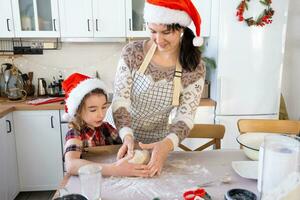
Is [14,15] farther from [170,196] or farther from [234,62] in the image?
[170,196]

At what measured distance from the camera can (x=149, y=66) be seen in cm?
127

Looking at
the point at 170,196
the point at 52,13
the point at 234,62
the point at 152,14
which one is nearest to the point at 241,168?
the point at 170,196

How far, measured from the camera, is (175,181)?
0.98m

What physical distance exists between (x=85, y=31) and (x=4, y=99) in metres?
0.92

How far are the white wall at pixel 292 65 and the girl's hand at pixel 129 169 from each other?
2288 millimetres

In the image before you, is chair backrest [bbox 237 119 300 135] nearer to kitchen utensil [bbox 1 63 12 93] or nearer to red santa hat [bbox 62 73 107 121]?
red santa hat [bbox 62 73 107 121]

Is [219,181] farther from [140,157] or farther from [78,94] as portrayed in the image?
[78,94]

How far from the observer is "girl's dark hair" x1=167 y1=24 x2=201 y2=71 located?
1248mm

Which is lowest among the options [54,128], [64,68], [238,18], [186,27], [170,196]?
[54,128]

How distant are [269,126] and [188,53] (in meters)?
0.67

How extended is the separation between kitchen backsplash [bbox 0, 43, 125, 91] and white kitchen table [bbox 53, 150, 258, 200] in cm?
165

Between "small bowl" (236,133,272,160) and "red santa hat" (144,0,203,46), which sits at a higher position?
"red santa hat" (144,0,203,46)

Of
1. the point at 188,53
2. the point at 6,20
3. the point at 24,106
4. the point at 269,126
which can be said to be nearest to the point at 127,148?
the point at 188,53

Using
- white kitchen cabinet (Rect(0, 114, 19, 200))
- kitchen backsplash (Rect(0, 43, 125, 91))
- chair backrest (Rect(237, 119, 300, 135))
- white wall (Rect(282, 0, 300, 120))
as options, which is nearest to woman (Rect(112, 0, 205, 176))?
chair backrest (Rect(237, 119, 300, 135))
